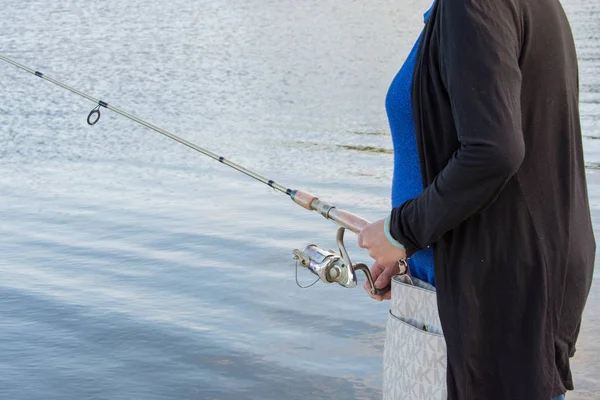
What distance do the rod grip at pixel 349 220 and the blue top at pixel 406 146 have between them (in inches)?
7.4

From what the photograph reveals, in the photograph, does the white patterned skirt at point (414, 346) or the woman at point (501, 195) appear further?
the white patterned skirt at point (414, 346)

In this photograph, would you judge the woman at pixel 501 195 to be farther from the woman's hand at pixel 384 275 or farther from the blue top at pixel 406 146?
the woman's hand at pixel 384 275

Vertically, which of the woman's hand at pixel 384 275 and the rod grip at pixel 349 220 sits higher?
the rod grip at pixel 349 220

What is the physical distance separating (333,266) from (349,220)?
0.19 meters

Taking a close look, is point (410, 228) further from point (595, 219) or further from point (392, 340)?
point (595, 219)

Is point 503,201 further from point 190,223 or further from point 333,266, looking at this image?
point 190,223

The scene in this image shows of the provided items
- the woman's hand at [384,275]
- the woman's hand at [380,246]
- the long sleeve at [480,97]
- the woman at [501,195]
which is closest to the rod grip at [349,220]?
the woman's hand at [384,275]

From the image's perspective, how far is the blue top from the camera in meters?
1.96

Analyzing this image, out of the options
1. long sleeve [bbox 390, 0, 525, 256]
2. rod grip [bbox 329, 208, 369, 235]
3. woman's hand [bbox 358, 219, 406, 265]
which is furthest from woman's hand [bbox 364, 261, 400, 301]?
long sleeve [bbox 390, 0, 525, 256]

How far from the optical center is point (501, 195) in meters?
1.78

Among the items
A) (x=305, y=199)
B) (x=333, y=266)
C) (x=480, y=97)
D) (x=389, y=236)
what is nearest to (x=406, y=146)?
(x=389, y=236)

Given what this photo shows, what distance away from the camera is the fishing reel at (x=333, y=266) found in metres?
2.35

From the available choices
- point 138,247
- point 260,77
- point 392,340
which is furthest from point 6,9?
point 392,340

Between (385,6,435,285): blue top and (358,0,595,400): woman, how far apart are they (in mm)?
98
